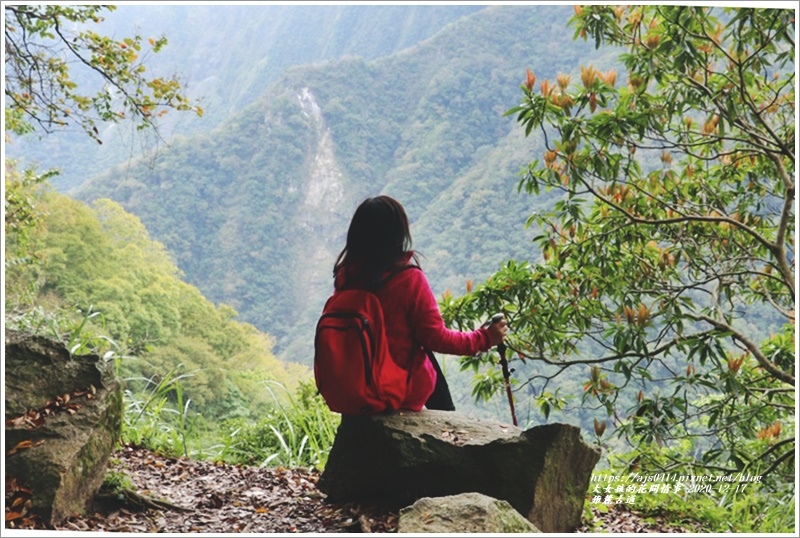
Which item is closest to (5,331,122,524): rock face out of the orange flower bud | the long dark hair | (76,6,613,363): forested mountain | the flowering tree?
the long dark hair

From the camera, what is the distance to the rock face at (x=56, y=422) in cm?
229

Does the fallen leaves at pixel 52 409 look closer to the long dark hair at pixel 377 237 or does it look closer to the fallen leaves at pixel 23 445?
the fallen leaves at pixel 23 445

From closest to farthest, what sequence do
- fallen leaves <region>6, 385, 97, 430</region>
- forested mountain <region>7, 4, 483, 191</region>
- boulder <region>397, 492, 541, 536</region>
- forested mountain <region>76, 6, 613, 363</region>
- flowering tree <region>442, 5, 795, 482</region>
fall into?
boulder <region>397, 492, 541, 536</region>
fallen leaves <region>6, 385, 97, 430</region>
flowering tree <region>442, 5, 795, 482</region>
forested mountain <region>76, 6, 613, 363</region>
forested mountain <region>7, 4, 483, 191</region>

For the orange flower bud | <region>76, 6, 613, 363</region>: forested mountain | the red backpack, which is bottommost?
the red backpack

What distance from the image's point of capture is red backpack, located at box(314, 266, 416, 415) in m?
2.50

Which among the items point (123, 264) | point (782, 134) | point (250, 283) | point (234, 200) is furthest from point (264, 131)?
point (782, 134)

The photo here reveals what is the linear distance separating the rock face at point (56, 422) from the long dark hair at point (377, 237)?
108 cm

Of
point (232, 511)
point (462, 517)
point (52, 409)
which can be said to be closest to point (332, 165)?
point (232, 511)

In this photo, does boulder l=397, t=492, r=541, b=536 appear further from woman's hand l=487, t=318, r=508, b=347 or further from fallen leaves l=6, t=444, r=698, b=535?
woman's hand l=487, t=318, r=508, b=347

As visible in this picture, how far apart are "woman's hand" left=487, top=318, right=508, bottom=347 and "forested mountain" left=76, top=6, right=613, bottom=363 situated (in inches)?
911

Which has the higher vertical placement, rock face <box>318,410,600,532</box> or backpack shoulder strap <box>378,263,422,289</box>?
backpack shoulder strap <box>378,263,422,289</box>

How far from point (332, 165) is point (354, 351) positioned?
4042 centimetres

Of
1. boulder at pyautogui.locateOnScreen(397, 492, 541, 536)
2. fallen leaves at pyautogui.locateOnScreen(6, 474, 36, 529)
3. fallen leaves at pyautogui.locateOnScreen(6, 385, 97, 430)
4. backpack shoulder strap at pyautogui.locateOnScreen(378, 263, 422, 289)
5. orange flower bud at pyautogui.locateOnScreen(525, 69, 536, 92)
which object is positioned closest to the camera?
boulder at pyautogui.locateOnScreen(397, 492, 541, 536)

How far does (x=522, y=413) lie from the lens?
17.1 m
